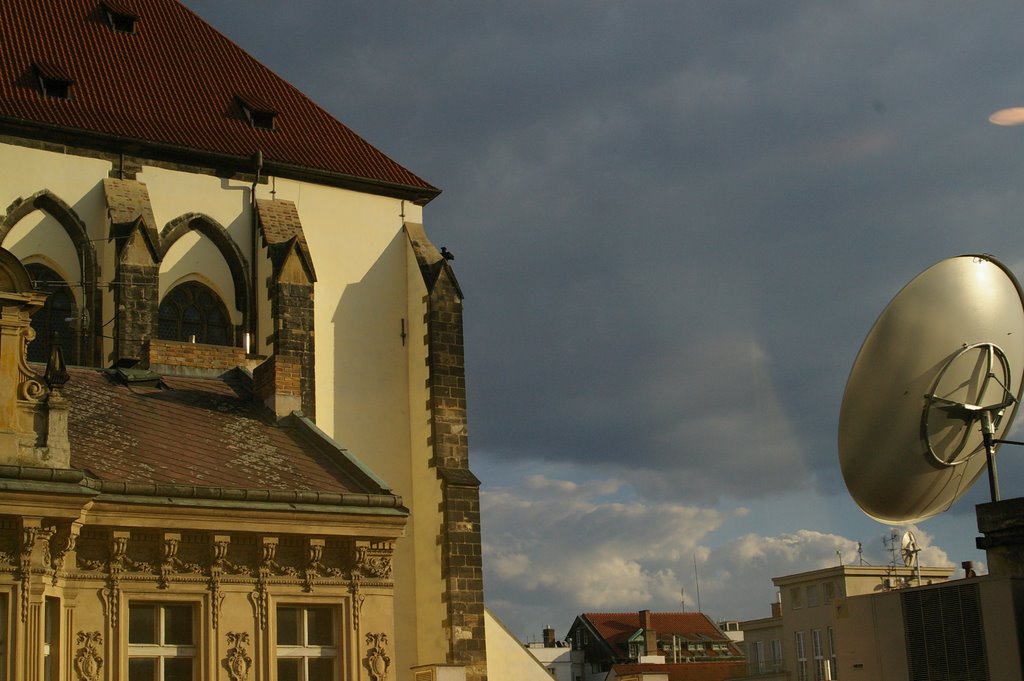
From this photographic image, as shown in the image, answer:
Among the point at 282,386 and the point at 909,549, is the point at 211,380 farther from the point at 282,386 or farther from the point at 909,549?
the point at 909,549

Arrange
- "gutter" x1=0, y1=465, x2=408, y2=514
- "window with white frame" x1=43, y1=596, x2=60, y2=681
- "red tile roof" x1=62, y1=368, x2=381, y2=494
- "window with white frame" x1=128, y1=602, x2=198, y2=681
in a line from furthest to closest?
"red tile roof" x1=62, y1=368, x2=381, y2=494 < "window with white frame" x1=128, y1=602, x2=198, y2=681 < "window with white frame" x1=43, y1=596, x2=60, y2=681 < "gutter" x1=0, y1=465, x2=408, y2=514

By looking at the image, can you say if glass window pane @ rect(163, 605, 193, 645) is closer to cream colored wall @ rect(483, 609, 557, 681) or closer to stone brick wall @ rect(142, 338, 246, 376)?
stone brick wall @ rect(142, 338, 246, 376)

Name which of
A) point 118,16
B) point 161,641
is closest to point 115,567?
point 161,641

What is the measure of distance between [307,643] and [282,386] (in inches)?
209

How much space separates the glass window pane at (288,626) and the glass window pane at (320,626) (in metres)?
0.14

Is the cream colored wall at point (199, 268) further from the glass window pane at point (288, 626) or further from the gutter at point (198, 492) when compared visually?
the glass window pane at point (288, 626)

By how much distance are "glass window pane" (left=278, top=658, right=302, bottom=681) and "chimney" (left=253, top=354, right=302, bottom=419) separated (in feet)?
16.4

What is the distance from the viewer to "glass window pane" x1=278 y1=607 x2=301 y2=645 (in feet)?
62.9

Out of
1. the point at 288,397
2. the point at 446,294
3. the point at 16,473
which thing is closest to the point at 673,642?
the point at 446,294

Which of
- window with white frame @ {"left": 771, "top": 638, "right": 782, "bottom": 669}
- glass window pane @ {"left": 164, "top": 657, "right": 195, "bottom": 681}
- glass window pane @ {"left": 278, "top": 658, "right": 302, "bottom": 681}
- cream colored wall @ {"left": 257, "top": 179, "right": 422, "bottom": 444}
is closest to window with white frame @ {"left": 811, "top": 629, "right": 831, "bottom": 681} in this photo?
window with white frame @ {"left": 771, "top": 638, "right": 782, "bottom": 669}

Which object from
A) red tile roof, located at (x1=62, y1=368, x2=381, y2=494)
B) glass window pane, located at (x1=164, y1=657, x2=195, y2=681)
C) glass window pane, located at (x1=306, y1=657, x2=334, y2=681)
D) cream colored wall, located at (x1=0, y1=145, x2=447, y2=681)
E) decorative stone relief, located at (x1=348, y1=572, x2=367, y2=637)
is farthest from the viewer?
cream colored wall, located at (x1=0, y1=145, x2=447, y2=681)

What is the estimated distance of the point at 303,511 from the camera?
19109mm

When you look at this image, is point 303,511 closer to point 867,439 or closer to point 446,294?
point 867,439

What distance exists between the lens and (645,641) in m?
86.2
